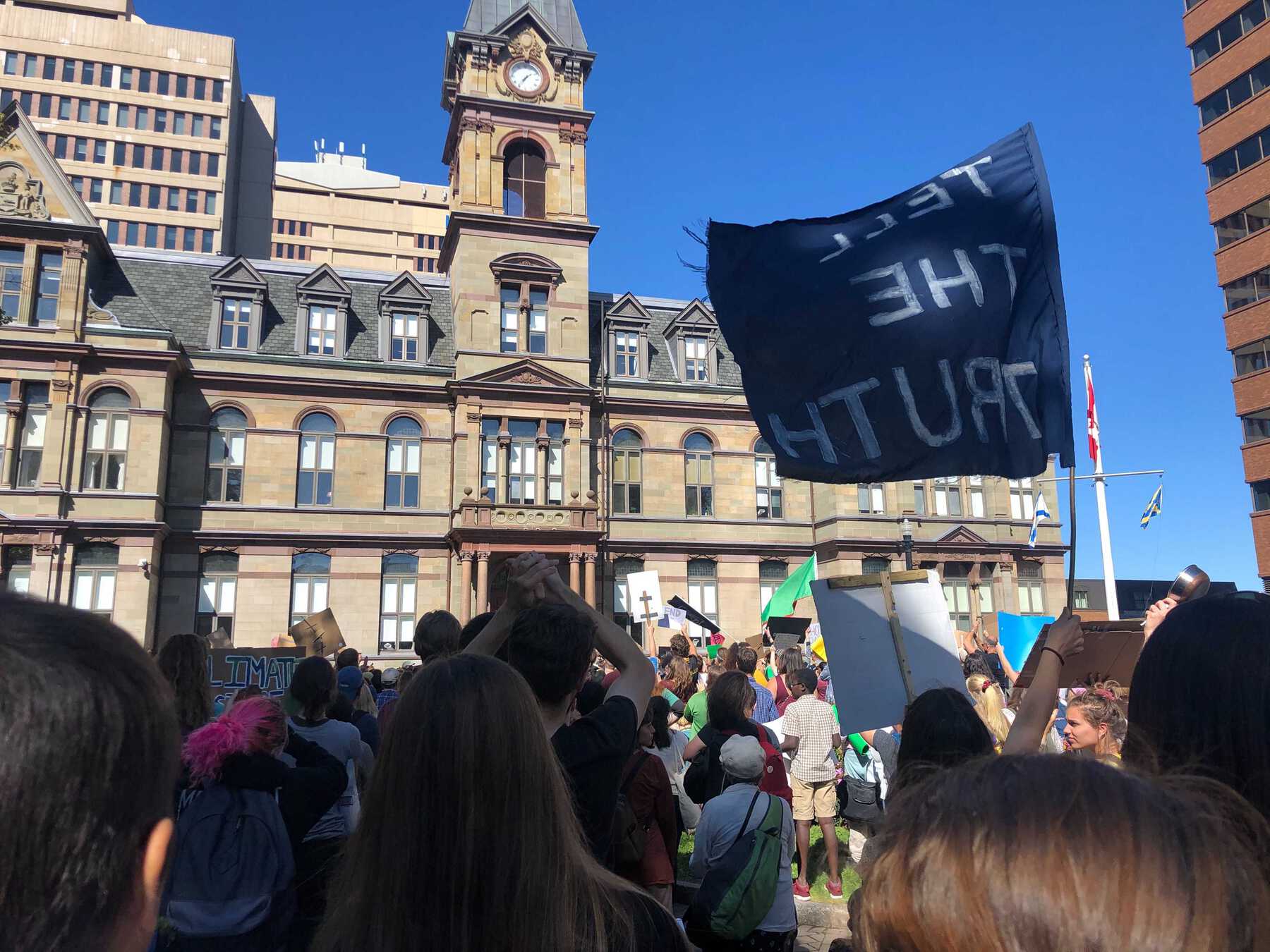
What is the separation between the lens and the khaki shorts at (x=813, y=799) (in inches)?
370

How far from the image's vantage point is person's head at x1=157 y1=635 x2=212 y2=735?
15.6 feet

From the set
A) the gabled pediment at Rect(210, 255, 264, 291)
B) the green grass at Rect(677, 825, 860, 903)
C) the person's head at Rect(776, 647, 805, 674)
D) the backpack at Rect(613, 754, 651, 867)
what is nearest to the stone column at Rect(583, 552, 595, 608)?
the gabled pediment at Rect(210, 255, 264, 291)

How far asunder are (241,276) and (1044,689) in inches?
1234

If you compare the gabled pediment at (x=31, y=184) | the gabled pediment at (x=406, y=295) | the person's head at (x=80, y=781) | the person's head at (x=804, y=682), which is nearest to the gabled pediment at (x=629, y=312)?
the gabled pediment at (x=406, y=295)

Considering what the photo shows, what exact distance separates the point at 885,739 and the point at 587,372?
77.0ft

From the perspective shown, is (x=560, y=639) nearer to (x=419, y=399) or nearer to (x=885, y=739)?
(x=885, y=739)

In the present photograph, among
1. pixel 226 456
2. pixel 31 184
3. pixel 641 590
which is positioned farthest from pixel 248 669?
pixel 31 184

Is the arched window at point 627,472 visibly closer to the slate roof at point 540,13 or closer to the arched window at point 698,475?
the arched window at point 698,475

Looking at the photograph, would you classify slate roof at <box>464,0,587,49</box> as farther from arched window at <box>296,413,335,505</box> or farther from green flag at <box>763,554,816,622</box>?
green flag at <box>763,554,816,622</box>

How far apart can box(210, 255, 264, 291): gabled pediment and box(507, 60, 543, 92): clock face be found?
36.8 ft

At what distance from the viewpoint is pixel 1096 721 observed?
17.1 ft

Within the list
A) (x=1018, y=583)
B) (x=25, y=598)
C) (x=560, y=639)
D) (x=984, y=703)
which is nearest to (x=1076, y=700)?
(x=984, y=703)

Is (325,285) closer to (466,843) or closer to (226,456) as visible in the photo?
(226,456)

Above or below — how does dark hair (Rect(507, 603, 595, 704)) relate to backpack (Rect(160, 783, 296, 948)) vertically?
above
